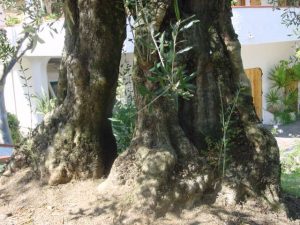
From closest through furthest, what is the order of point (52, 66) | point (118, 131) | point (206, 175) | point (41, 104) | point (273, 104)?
point (206, 175) < point (118, 131) < point (41, 104) < point (52, 66) < point (273, 104)

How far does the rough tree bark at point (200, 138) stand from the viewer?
2840mm

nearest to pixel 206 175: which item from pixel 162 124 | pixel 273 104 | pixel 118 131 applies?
pixel 162 124

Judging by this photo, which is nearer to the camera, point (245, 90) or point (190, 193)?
point (190, 193)

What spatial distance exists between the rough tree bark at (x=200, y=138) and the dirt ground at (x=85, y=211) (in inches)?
3.4

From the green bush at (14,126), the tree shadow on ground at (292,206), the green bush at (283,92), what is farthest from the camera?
the green bush at (283,92)

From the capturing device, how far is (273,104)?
1552 cm

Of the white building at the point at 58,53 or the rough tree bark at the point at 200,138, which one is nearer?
the rough tree bark at the point at 200,138

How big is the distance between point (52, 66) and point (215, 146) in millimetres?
→ 11554

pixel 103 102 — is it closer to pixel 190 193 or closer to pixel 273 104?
pixel 190 193

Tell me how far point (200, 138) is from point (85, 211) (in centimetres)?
87

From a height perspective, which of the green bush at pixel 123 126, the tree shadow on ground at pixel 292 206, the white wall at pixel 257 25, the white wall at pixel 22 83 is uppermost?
the white wall at pixel 257 25

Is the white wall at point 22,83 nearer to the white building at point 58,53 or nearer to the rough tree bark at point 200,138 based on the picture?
the white building at point 58,53

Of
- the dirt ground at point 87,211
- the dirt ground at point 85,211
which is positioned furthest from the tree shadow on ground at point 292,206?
the dirt ground at point 85,211

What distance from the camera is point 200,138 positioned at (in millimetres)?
3154
